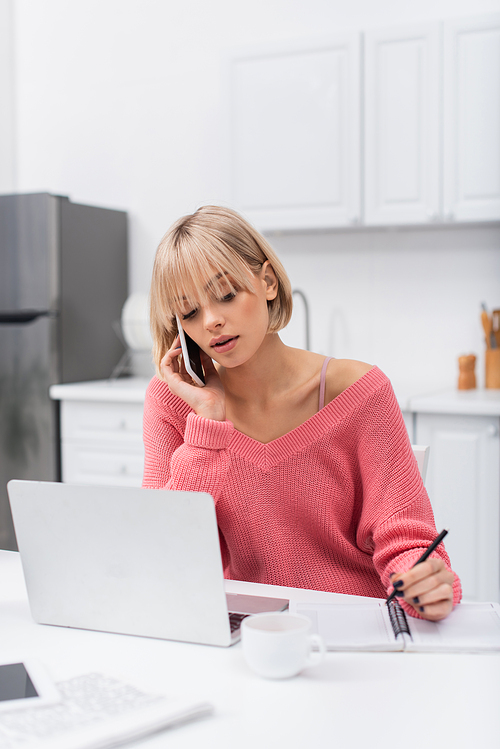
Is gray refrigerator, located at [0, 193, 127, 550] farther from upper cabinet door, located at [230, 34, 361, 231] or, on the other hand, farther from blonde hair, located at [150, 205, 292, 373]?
blonde hair, located at [150, 205, 292, 373]

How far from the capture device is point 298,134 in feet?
8.77

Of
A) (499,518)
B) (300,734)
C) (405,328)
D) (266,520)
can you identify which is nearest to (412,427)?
(499,518)

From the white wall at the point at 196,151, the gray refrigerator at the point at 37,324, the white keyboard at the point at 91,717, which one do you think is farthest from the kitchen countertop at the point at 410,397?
the white keyboard at the point at 91,717

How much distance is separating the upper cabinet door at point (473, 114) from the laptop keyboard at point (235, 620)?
75.7 inches

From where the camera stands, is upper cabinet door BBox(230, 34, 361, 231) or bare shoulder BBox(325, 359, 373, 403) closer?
bare shoulder BBox(325, 359, 373, 403)

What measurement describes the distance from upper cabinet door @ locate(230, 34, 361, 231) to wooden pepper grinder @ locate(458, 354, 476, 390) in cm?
62

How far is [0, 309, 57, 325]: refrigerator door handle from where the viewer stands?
2.88 m

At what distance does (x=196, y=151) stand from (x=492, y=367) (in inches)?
61.0

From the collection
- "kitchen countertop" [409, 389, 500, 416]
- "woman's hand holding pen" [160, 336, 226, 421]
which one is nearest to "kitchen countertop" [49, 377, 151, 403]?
"kitchen countertop" [409, 389, 500, 416]

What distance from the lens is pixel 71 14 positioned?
3449mm

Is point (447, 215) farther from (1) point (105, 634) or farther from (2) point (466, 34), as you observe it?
(1) point (105, 634)

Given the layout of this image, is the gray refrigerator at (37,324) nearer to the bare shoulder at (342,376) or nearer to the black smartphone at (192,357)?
the black smartphone at (192,357)

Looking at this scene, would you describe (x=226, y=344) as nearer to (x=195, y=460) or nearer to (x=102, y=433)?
(x=195, y=460)

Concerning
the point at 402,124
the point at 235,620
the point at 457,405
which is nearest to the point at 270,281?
the point at 235,620
